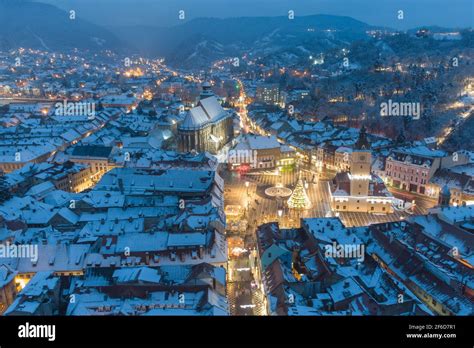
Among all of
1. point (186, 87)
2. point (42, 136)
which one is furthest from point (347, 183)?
point (186, 87)

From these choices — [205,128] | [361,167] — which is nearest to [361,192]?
[361,167]

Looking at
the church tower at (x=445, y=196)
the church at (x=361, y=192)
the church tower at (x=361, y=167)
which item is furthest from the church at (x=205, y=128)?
the church tower at (x=445, y=196)

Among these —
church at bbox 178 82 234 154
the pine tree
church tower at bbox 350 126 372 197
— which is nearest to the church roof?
church at bbox 178 82 234 154

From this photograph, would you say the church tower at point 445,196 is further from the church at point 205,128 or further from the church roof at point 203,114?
the church roof at point 203,114

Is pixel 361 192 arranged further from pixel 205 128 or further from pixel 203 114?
pixel 203 114

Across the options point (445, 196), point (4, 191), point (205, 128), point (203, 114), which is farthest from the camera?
point (203, 114)

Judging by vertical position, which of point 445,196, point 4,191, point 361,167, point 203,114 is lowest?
point 445,196

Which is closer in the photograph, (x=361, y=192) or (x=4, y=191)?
(x=4, y=191)
